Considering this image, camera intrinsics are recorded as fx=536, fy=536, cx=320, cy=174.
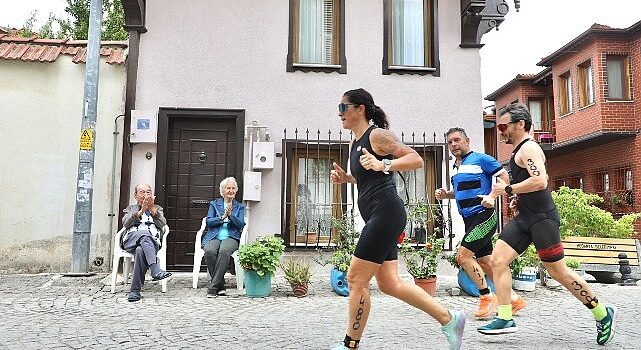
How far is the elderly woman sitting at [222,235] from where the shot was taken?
6398 mm

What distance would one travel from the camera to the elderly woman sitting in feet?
21.0

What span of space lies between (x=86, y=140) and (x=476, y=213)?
5239mm

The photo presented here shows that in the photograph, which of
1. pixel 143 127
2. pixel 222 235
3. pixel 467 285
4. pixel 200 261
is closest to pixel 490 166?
pixel 467 285

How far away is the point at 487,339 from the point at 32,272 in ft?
21.9

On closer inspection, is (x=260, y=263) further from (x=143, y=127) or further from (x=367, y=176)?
(x=143, y=127)

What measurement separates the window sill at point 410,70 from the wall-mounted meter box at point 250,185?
2710 mm

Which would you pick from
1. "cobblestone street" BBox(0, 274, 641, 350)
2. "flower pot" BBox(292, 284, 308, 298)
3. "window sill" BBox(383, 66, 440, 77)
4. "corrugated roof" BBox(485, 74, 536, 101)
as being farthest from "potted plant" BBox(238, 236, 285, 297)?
"corrugated roof" BBox(485, 74, 536, 101)

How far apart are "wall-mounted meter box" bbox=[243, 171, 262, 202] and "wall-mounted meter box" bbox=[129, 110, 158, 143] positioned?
151cm

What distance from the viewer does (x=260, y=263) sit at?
6223 millimetres

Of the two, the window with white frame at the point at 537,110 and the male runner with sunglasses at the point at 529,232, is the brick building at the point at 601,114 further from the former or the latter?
the male runner with sunglasses at the point at 529,232

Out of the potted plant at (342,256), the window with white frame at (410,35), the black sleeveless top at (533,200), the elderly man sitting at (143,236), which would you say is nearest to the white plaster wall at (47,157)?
the elderly man sitting at (143,236)

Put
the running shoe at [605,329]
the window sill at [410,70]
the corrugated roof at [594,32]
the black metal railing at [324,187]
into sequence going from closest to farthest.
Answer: the running shoe at [605,329] → the black metal railing at [324,187] → the window sill at [410,70] → the corrugated roof at [594,32]

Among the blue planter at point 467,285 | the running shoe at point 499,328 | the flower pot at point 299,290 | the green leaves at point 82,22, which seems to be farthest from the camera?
the green leaves at point 82,22

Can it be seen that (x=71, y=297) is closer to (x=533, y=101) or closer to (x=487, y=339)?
(x=487, y=339)
